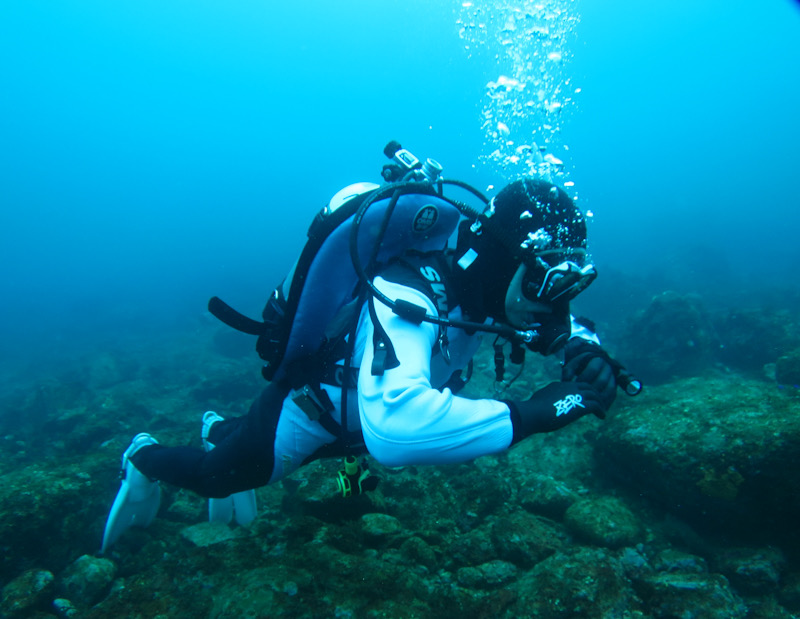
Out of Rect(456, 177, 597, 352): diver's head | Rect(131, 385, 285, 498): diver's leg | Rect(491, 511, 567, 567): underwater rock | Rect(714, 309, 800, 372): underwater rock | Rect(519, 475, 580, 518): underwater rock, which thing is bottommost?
Rect(491, 511, 567, 567): underwater rock

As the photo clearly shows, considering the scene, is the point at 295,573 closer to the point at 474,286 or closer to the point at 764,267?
the point at 474,286

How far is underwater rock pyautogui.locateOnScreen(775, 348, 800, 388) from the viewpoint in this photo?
757 cm

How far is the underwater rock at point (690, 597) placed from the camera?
2.50 m

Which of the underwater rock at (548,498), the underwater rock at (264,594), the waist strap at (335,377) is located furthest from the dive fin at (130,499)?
the underwater rock at (548,498)

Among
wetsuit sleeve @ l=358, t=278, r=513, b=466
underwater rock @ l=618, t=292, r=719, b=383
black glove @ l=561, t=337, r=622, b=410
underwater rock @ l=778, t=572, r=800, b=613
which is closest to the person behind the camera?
wetsuit sleeve @ l=358, t=278, r=513, b=466

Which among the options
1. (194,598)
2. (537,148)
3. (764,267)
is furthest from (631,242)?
(194,598)

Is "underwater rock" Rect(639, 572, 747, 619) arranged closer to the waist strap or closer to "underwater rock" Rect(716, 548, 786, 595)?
"underwater rock" Rect(716, 548, 786, 595)

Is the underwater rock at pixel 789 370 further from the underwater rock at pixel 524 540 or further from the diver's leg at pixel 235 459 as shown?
the diver's leg at pixel 235 459

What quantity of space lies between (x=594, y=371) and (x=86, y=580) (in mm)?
4606

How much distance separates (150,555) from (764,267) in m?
50.0

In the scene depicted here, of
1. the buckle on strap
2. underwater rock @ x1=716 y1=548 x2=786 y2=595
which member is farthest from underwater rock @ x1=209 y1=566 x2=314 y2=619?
underwater rock @ x1=716 y1=548 x2=786 y2=595

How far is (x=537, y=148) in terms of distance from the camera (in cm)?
447

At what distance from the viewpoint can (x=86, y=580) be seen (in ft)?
11.1

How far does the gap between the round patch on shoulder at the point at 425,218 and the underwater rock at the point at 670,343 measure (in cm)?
972
